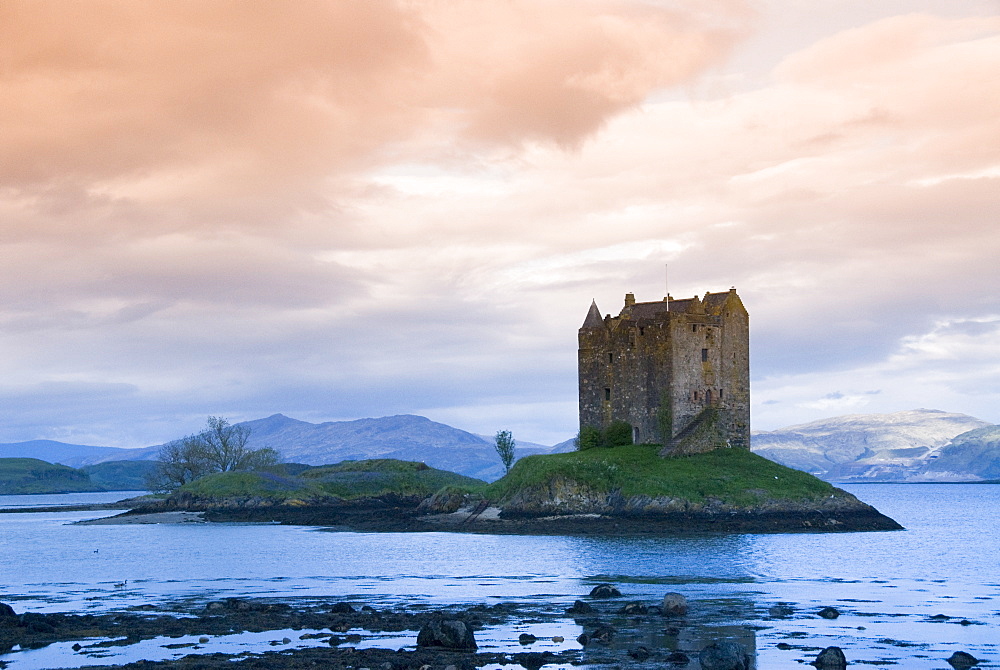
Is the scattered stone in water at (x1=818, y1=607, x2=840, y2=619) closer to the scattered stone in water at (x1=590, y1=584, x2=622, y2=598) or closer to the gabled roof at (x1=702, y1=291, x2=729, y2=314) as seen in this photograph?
the scattered stone in water at (x1=590, y1=584, x2=622, y2=598)

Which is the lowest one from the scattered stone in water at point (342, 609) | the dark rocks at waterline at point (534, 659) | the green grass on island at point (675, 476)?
the dark rocks at waterline at point (534, 659)

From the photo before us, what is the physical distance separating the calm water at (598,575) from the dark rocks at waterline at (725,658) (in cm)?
95

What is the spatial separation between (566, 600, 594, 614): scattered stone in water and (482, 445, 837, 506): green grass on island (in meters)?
43.4

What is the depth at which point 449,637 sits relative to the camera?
104 feet

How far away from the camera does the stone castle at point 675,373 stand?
310 feet

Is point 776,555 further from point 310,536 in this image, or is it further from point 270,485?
point 270,485

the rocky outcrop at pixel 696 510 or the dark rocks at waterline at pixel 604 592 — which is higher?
the rocky outcrop at pixel 696 510

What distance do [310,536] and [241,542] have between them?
256 inches

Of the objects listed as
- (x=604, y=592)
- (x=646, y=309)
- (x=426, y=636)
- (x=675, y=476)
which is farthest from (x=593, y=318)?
(x=426, y=636)

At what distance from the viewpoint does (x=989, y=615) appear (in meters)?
38.9

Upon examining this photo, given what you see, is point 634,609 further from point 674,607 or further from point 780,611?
point 780,611

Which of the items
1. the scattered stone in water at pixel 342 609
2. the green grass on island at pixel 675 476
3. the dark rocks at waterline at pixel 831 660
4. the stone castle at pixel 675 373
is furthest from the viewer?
the stone castle at pixel 675 373

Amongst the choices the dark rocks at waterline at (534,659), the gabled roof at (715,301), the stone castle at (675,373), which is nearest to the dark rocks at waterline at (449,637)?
the dark rocks at waterline at (534,659)

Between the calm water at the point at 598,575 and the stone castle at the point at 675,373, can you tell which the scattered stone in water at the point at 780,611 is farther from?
the stone castle at the point at 675,373
